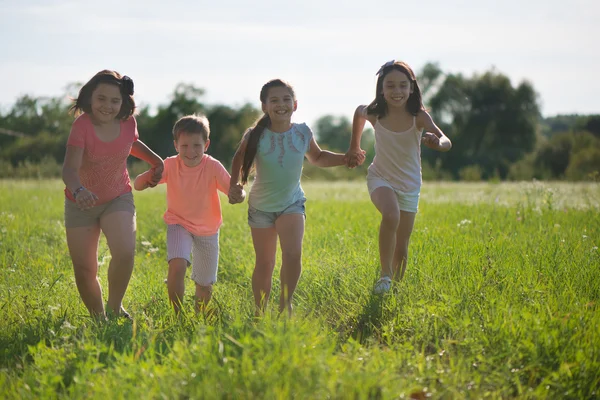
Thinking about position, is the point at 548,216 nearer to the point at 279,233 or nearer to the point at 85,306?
the point at 279,233

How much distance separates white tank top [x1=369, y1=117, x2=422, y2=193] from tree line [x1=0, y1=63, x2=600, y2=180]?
1974cm

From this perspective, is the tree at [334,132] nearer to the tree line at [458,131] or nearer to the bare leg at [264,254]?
the tree line at [458,131]

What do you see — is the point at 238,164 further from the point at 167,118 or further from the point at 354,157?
the point at 167,118

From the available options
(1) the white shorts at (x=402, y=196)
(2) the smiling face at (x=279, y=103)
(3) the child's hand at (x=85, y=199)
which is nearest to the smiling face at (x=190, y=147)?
(2) the smiling face at (x=279, y=103)

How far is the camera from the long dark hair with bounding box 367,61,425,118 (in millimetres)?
5488

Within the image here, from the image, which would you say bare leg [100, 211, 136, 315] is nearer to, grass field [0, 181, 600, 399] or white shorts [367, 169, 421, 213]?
grass field [0, 181, 600, 399]

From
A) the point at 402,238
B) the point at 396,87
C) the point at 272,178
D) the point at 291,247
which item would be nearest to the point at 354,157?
the point at 396,87

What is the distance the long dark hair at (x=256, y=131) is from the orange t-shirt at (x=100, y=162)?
34.8 inches

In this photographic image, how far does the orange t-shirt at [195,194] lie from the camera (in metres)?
4.95

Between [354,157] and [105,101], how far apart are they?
1.95 m

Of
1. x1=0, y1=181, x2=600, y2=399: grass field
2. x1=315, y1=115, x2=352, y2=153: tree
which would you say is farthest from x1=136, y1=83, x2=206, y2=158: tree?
x1=0, y1=181, x2=600, y2=399: grass field

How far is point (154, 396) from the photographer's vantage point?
2.96 metres

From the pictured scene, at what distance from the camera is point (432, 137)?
5039 mm

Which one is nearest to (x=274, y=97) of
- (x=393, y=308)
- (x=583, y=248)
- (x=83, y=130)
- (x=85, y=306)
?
(x=83, y=130)
